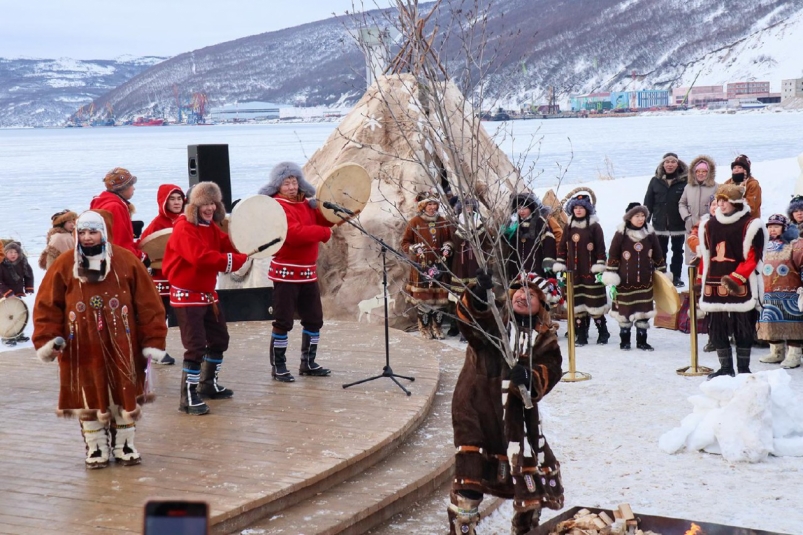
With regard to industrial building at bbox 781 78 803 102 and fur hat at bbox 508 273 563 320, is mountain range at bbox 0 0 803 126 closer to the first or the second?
industrial building at bbox 781 78 803 102

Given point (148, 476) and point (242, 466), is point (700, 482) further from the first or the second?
point (148, 476)

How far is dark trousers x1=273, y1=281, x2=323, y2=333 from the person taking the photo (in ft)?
23.9

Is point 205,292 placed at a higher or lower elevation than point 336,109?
lower

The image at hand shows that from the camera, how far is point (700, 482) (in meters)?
6.02

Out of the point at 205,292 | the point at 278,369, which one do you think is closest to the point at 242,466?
the point at 205,292

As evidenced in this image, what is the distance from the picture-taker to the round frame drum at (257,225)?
21.6 feet

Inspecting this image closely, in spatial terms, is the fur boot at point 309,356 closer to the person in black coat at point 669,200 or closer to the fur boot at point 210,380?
the fur boot at point 210,380

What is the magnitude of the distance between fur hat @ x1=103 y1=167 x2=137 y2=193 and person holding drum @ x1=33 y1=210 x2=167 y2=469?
7.07 feet

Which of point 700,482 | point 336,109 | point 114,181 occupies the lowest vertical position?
point 700,482

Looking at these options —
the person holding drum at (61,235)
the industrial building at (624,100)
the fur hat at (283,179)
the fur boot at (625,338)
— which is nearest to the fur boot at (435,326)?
the fur boot at (625,338)

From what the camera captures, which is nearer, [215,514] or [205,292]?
[215,514]

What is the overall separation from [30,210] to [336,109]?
69379mm

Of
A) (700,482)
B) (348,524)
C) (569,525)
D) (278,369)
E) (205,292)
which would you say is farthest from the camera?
(278,369)

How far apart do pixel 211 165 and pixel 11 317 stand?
3.18 metres
